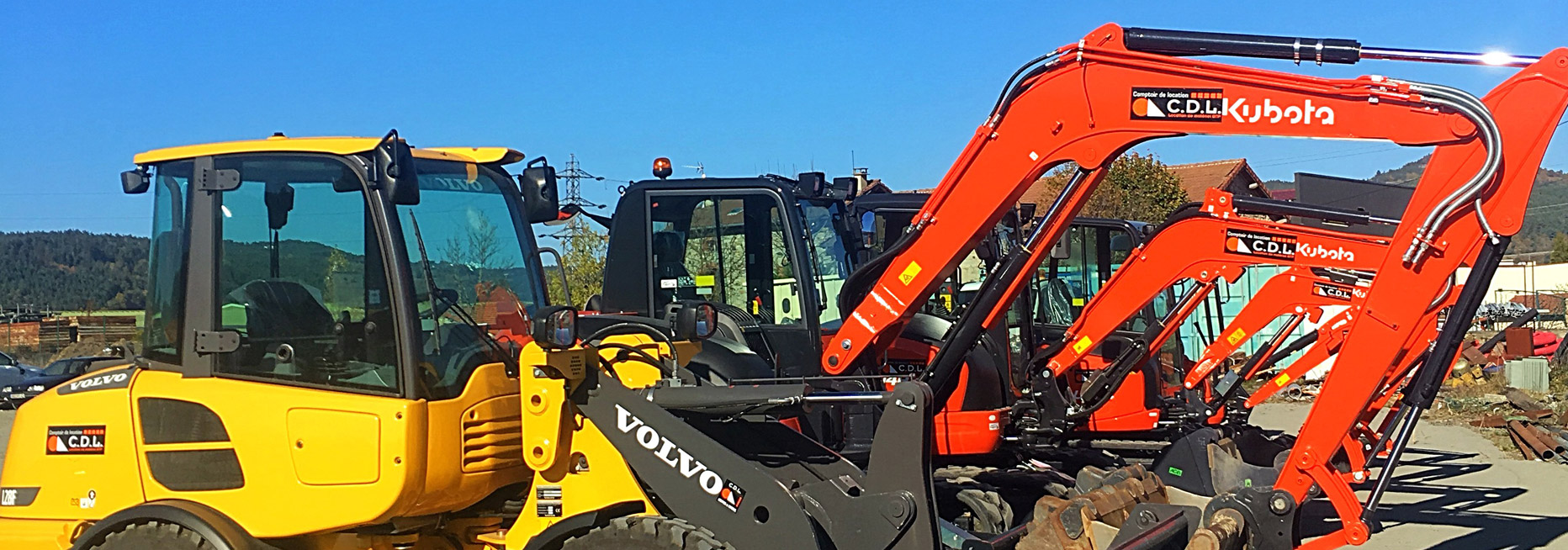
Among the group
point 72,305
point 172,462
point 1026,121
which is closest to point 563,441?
point 172,462

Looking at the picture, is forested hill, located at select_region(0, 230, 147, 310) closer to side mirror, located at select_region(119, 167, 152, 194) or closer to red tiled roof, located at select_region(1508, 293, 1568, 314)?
side mirror, located at select_region(119, 167, 152, 194)

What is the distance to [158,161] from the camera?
533cm

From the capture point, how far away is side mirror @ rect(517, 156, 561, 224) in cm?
585

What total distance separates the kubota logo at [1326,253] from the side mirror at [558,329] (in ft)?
21.9

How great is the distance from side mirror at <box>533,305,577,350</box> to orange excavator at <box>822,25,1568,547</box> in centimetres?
262

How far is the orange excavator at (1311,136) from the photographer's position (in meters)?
5.46

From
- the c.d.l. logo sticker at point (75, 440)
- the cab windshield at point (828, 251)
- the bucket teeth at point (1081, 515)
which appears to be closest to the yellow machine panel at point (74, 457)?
the c.d.l. logo sticker at point (75, 440)

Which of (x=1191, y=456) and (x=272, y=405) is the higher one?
(x=272, y=405)

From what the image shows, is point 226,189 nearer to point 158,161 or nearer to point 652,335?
point 158,161

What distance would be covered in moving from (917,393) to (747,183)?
4.31 metres

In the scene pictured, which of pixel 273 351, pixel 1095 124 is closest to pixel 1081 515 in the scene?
pixel 1095 124

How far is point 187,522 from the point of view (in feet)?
16.4

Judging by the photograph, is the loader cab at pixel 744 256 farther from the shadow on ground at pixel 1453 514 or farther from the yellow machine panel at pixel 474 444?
the shadow on ground at pixel 1453 514

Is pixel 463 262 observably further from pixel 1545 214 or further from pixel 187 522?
pixel 1545 214
